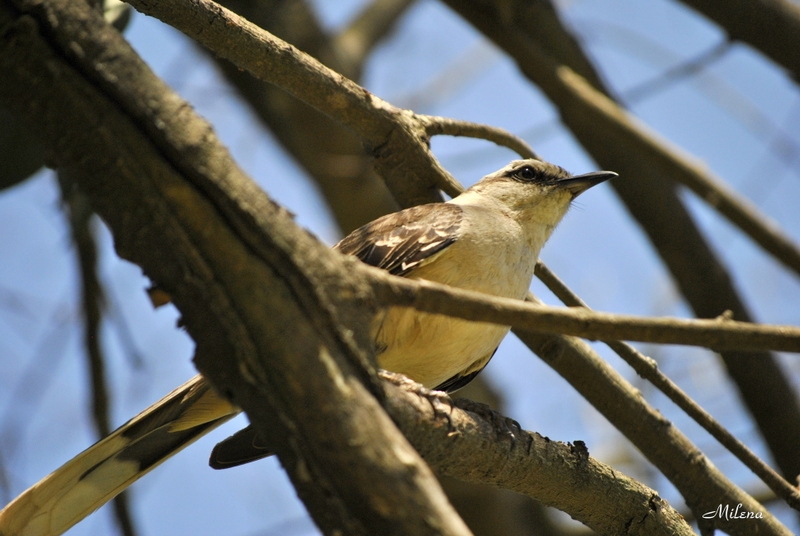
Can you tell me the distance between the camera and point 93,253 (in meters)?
5.66

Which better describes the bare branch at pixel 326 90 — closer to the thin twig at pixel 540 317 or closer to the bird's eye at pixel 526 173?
the bird's eye at pixel 526 173

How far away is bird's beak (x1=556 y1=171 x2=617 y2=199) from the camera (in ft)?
17.0

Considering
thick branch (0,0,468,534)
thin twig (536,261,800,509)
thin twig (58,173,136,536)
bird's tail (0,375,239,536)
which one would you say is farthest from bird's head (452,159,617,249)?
thick branch (0,0,468,534)

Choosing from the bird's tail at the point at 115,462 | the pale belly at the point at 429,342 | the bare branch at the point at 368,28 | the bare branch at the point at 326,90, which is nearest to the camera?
the bird's tail at the point at 115,462

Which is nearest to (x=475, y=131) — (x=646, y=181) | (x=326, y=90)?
(x=326, y=90)

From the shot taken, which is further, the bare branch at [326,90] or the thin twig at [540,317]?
the bare branch at [326,90]

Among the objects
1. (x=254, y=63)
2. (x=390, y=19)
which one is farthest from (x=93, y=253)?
(x=390, y=19)

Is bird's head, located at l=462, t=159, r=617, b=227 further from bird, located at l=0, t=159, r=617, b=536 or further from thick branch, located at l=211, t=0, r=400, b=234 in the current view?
thick branch, located at l=211, t=0, r=400, b=234

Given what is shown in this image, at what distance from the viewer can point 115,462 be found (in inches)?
148

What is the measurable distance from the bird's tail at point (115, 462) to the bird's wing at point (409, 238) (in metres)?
1.14

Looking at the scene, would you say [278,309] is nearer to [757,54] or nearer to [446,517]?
[446,517]

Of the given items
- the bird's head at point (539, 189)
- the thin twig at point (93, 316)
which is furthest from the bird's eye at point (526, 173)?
the thin twig at point (93, 316)

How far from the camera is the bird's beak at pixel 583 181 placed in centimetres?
517

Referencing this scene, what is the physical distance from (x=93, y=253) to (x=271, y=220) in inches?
165
